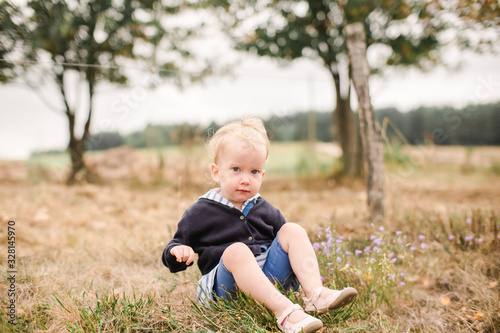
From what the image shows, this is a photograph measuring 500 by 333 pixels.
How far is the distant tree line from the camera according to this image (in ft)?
21.1

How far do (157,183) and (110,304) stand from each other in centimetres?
462

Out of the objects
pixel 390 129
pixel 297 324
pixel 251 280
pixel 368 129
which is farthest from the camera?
pixel 390 129

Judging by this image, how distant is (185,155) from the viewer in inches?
239

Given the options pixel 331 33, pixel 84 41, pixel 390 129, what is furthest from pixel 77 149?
pixel 390 129

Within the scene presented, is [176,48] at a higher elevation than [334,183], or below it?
higher

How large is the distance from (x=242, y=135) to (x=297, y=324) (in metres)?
0.94

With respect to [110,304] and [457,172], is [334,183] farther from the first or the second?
[110,304]

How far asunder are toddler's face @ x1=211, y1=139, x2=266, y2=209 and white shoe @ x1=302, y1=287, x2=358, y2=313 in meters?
0.59

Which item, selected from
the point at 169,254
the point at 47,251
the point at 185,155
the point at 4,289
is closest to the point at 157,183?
the point at 185,155

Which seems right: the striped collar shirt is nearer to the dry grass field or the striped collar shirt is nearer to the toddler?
the toddler

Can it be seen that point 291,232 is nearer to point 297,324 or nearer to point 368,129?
point 297,324

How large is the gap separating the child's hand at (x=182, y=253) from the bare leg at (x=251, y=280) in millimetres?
171

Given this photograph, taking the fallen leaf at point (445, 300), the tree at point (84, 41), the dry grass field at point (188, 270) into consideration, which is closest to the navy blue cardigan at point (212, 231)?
the dry grass field at point (188, 270)

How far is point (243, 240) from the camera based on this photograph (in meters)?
1.95
